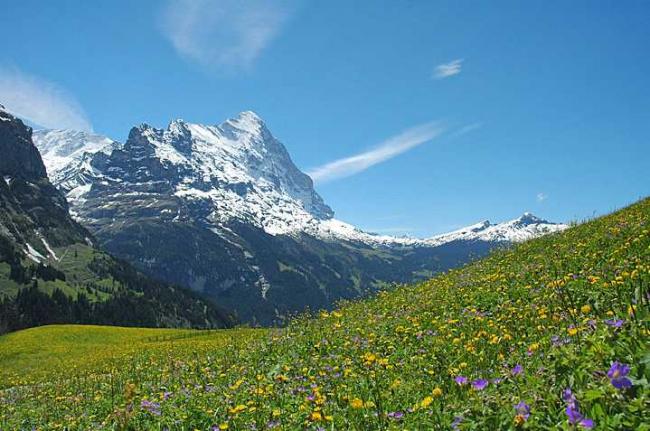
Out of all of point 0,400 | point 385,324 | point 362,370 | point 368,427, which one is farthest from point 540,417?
point 0,400

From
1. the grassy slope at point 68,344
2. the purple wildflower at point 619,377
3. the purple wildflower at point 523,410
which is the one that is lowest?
the purple wildflower at point 523,410

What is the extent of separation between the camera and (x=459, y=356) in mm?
7980

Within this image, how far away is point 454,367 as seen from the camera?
7.39 metres

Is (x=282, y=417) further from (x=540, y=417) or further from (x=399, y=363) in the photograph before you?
(x=540, y=417)

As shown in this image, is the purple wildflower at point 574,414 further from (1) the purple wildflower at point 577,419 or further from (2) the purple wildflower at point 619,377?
(2) the purple wildflower at point 619,377

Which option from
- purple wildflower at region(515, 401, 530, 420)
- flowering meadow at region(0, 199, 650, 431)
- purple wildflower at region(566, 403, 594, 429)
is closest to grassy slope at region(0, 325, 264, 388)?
flowering meadow at region(0, 199, 650, 431)

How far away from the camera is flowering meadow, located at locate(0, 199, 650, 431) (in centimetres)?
409

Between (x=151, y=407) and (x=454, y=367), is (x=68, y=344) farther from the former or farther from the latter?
Answer: (x=454, y=367)

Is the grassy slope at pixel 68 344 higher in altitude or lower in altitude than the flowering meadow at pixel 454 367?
higher

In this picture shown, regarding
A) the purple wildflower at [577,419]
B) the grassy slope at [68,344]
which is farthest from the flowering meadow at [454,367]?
the grassy slope at [68,344]

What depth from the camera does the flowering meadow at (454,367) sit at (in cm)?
409

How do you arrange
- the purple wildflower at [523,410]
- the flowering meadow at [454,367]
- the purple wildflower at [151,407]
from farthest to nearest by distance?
the purple wildflower at [151,407] < the flowering meadow at [454,367] < the purple wildflower at [523,410]

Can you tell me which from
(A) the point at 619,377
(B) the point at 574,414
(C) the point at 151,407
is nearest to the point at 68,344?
(C) the point at 151,407

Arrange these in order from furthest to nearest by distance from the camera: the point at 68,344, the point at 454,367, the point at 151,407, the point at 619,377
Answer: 1. the point at 68,344
2. the point at 151,407
3. the point at 454,367
4. the point at 619,377
